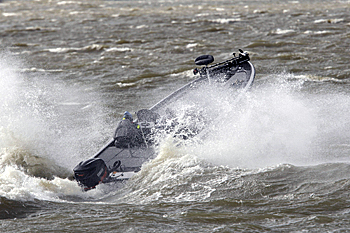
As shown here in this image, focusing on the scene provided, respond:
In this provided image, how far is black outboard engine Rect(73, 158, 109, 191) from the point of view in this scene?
7.39 meters

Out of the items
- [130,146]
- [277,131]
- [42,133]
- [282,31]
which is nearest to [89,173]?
[130,146]

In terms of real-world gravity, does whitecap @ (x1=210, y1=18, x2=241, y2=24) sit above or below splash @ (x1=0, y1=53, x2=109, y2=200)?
above

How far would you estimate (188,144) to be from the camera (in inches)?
331

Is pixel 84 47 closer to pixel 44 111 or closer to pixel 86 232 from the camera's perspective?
pixel 44 111

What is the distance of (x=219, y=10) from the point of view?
31.8 meters

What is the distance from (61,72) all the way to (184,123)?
10.3 meters

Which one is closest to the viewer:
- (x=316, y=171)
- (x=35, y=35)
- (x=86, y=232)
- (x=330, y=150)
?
(x=86, y=232)

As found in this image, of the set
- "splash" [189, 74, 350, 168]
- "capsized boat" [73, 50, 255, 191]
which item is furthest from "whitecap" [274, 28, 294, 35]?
"capsized boat" [73, 50, 255, 191]

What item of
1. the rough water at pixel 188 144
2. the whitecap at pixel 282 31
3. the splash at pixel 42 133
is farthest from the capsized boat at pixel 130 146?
the whitecap at pixel 282 31

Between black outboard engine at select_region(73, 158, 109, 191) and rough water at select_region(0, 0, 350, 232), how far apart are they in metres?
0.21

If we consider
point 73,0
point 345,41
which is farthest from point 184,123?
point 73,0

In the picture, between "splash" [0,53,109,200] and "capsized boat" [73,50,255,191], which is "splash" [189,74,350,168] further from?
"splash" [0,53,109,200]

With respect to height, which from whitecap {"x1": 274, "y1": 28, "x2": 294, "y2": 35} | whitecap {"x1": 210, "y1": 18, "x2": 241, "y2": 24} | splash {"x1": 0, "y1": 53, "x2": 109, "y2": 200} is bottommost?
splash {"x1": 0, "y1": 53, "x2": 109, "y2": 200}

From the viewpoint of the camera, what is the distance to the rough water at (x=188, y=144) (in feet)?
19.7
